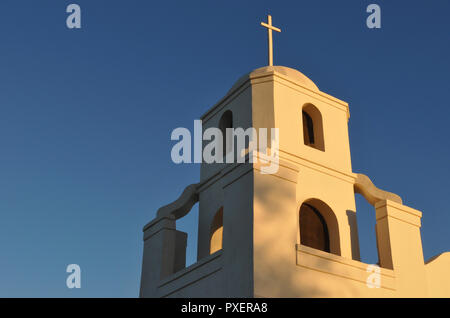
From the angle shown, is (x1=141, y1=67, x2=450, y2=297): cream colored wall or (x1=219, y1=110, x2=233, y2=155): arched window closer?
(x1=141, y1=67, x2=450, y2=297): cream colored wall

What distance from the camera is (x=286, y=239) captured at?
10.5 metres

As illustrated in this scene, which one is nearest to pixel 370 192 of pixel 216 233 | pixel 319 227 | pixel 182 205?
pixel 319 227

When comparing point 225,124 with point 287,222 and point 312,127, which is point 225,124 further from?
point 287,222

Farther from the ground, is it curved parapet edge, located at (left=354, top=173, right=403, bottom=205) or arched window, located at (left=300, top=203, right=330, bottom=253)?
curved parapet edge, located at (left=354, top=173, right=403, bottom=205)

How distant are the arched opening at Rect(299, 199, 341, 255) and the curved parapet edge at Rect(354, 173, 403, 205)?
1.02m

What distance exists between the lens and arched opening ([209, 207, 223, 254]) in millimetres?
13180

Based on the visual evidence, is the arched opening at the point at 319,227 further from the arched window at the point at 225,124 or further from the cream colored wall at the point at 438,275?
the arched window at the point at 225,124

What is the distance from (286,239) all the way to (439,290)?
13.2 ft

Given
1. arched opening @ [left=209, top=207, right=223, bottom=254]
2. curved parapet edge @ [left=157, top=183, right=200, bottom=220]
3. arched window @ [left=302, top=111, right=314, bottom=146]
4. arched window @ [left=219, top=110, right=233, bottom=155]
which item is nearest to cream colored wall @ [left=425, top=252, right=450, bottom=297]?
arched window @ [left=302, top=111, right=314, bottom=146]

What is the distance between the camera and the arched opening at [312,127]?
45.1 ft

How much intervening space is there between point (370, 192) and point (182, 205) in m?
4.12

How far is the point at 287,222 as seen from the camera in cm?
1069

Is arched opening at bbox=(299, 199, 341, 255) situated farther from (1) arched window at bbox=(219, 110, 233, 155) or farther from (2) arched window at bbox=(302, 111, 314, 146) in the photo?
(1) arched window at bbox=(219, 110, 233, 155)
